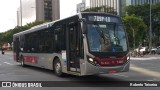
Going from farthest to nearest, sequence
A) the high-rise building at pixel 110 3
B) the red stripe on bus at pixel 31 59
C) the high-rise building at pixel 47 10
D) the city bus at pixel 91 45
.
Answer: the high-rise building at pixel 47 10
the high-rise building at pixel 110 3
the red stripe on bus at pixel 31 59
the city bus at pixel 91 45

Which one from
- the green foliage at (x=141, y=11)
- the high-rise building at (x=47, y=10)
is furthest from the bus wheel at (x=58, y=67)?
the high-rise building at (x=47, y=10)

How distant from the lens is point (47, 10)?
144250 mm

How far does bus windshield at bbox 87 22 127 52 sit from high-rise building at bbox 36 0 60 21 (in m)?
122

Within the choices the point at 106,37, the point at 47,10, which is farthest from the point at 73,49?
the point at 47,10

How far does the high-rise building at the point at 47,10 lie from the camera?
137000mm

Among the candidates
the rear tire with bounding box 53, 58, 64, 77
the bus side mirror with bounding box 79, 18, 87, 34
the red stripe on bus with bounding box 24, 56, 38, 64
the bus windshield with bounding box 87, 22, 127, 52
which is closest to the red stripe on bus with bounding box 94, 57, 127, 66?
the bus windshield with bounding box 87, 22, 127, 52

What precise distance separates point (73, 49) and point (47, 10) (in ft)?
428

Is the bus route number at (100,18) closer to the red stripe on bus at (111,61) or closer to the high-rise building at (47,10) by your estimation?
the red stripe on bus at (111,61)

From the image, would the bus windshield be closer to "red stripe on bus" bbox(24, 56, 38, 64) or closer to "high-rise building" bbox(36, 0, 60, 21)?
"red stripe on bus" bbox(24, 56, 38, 64)

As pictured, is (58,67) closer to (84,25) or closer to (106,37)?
(106,37)

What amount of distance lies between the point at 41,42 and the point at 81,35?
6.29 metres

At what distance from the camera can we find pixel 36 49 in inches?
851

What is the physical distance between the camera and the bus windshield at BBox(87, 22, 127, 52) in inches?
565

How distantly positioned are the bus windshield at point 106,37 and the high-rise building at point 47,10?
12164 centimetres
